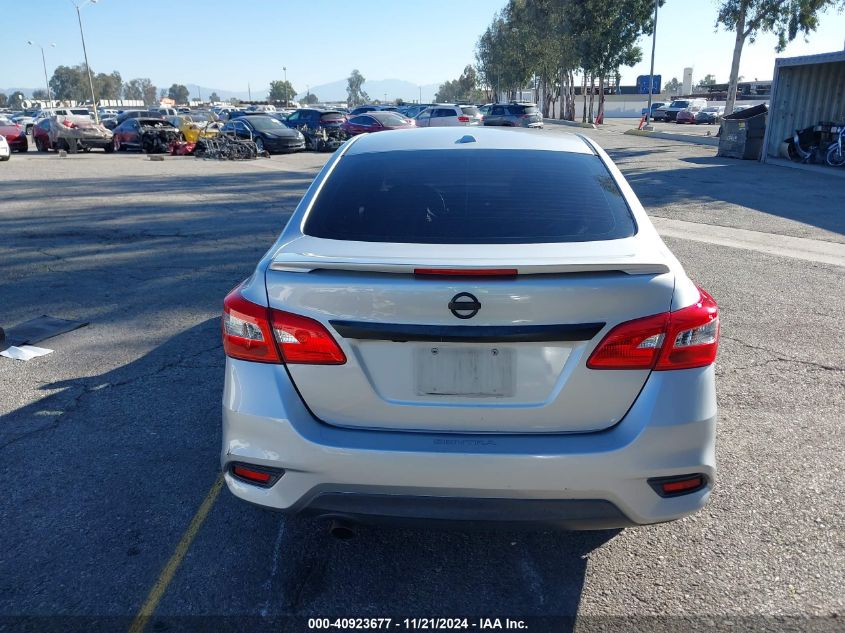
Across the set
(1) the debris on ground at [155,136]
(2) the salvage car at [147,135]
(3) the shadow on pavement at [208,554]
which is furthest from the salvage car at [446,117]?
(3) the shadow on pavement at [208,554]

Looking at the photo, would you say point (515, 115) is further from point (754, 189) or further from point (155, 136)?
point (754, 189)

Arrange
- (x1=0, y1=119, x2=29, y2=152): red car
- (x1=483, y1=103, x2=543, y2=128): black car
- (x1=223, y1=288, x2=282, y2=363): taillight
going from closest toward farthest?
(x1=223, y1=288, x2=282, y2=363): taillight < (x1=0, y1=119, x2=29, y2=152): red car < (x1=483, y1=103, x2=543, y2=128): black car

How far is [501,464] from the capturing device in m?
2.23

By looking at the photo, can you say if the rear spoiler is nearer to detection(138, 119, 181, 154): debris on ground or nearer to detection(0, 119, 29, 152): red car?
detection(138, 119, 181, 154): debris on ground

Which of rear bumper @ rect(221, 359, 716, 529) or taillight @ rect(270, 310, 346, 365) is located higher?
taillight @ rect(270, 310, 346, 365)

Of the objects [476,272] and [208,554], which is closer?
[476,272]

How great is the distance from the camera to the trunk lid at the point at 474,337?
2.22 m

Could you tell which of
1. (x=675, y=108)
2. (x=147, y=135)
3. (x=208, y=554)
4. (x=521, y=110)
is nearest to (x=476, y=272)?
(x=208, y=554)

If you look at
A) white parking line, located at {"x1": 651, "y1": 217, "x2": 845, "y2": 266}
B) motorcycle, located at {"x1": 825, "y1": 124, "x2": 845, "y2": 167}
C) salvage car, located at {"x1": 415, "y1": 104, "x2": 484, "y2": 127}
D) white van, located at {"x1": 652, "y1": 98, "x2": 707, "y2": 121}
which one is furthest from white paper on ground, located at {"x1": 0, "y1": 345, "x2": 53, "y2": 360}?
white van, located at {"x1": 652, "y1": 98, "x2": 707, "y2": 121}

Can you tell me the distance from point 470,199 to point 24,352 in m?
4.31

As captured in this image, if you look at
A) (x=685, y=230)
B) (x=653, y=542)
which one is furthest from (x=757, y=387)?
(x=685, y=230)

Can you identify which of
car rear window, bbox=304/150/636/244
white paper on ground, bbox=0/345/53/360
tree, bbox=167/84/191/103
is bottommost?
white paper on ground, bbox=0/345/53/360

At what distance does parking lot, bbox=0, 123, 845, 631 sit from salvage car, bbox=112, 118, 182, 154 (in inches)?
882

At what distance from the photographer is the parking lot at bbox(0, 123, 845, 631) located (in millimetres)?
2574
